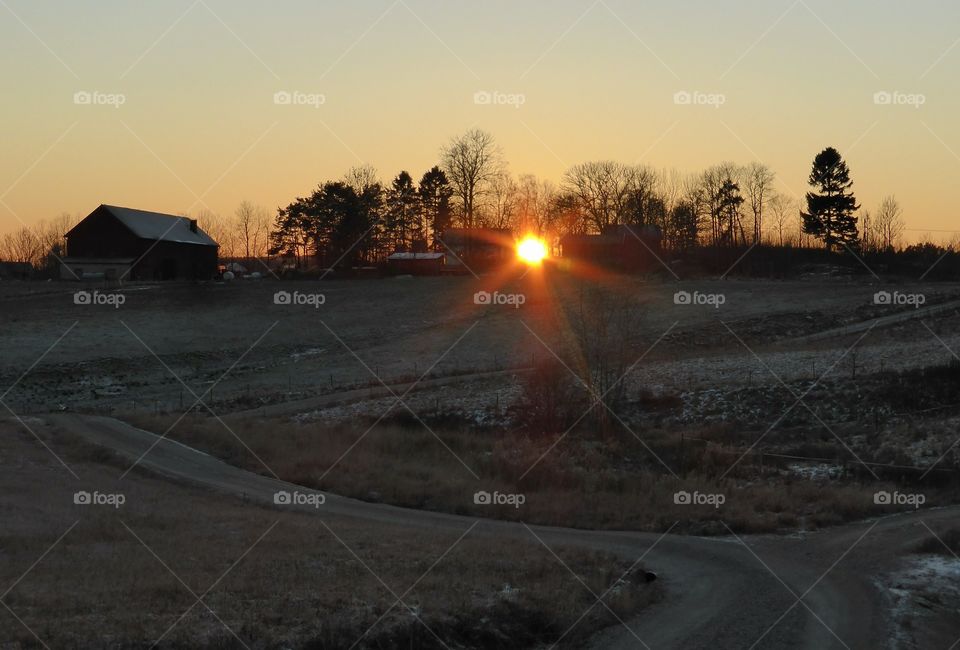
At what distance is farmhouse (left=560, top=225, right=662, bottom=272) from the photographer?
112 metres

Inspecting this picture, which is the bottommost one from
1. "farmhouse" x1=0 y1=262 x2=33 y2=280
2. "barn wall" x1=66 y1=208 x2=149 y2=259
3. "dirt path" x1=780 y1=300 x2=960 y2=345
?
"dirt path" x1=780 y1=300 x2=960 y2=345

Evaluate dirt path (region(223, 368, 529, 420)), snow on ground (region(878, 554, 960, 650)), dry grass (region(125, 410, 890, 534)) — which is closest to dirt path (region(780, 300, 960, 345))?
dirt path (region(223, 368, 529, 420))

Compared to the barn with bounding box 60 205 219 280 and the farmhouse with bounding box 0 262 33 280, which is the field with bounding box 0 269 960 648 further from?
the farmhouse with bounding box 0 262 33 280

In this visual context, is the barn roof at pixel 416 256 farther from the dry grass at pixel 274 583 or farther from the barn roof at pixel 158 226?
the dry grass at pixel 274 583

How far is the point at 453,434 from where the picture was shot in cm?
4047

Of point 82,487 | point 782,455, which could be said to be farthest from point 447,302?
point 82,487

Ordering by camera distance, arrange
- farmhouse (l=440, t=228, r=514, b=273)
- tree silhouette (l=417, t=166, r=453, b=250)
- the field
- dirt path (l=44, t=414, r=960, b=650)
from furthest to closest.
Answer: tree silhouette (l=417, t=166, r=453, b=250) < farmhouse (l=440, t=228, r=514, b=273) < the field < dirt path (l=44, t=414, r=960, b=650)

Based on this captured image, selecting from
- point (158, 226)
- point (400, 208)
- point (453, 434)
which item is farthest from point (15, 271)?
point (453, 434)

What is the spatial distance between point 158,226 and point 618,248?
56280 millimetres

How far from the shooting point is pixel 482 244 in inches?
5108

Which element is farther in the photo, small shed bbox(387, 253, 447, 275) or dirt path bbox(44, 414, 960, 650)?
small shed bbox(387, 253, 447, 275)

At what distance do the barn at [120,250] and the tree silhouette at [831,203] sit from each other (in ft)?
235

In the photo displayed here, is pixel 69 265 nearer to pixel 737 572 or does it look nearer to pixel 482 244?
pixel 482 244

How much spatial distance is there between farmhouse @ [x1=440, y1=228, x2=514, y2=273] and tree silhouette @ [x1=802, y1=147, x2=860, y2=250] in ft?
126
